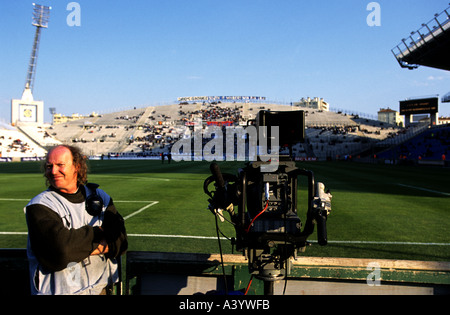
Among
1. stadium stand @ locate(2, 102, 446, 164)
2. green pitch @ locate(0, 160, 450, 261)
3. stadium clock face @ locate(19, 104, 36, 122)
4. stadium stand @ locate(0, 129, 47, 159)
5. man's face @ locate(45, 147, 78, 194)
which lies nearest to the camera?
man's face @ locate(45, 147, 78, 194)

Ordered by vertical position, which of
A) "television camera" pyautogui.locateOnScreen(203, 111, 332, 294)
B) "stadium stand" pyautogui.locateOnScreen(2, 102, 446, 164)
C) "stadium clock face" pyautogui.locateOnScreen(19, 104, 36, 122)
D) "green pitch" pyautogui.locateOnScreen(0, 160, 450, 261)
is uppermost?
"stadium clock face" pyautogui.locateOnScreen(19, 104, 36, 122)

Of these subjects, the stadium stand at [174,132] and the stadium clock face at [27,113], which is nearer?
the stadium stand at [174,132]

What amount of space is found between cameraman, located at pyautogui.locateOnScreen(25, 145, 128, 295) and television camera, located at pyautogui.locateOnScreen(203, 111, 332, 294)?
2.92 feet

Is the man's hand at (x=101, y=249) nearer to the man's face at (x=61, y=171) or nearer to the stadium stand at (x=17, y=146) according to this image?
the man's face at (x=61, y=171)

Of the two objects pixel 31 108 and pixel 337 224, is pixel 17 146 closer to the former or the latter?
pixel 31 108

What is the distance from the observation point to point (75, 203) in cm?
248

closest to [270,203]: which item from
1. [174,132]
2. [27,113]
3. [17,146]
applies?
[17,146]

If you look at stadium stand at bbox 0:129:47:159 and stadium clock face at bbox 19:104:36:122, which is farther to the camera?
stadium clock face at bbox 19:104:36:122

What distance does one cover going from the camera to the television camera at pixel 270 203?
7.33 ft

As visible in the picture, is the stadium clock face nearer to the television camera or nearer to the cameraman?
the cameraman

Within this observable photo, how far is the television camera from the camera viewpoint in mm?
2234

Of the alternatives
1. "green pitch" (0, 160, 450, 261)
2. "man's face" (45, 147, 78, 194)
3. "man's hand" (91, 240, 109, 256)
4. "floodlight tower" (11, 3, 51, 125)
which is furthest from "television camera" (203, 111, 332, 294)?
"floodlight tower" (11, 3, 51, 125)

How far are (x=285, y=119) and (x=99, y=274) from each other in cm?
192

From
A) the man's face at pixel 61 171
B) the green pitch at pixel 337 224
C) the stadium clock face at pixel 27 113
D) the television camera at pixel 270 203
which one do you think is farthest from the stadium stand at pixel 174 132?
the man's face at pixel 61 171
